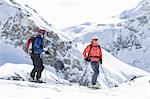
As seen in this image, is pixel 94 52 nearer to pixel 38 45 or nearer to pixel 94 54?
pixel 94 54

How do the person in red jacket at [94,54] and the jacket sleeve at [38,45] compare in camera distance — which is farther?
the person in red jacket at [94,54]

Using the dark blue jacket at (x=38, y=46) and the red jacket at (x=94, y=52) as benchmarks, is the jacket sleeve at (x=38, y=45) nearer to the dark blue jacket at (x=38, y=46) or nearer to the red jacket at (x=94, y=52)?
the dark blue jacket at (x=38, y=46)

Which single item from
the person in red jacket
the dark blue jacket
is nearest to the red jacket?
the person in red jacket

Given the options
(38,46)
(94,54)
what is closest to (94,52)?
(94,54)

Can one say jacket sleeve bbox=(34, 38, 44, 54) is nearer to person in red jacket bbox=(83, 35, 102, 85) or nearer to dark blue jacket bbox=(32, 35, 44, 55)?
dark blue jacket bbox=(32, 35, 44, 55)

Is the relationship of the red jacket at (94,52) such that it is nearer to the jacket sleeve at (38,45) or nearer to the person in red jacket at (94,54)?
the person in red jacket at (94,54)

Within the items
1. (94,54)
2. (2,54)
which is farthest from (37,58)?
(2,54)

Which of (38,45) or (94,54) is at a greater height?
(38,45)

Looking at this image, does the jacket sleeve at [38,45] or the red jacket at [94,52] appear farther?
the red jacket at [94,52]

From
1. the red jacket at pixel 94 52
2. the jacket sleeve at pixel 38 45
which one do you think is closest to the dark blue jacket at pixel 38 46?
the jacket sleeve at pixel 38 45

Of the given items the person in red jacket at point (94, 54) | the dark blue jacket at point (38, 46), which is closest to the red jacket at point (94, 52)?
the person in red jacket at point (94, 54)

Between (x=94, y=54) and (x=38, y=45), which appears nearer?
(x=38, y=45)

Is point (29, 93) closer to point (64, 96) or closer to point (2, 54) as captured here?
point (64, 96)

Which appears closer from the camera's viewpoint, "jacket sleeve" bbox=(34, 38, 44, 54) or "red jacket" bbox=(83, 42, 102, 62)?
"jacket sleeve" bbox=(34, 38, 44, 54)
